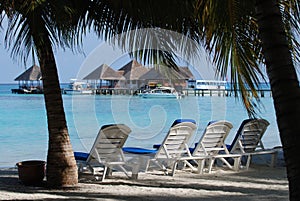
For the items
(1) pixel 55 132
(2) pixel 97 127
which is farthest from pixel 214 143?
(2) pixel 97 127

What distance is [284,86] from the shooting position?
2342mm

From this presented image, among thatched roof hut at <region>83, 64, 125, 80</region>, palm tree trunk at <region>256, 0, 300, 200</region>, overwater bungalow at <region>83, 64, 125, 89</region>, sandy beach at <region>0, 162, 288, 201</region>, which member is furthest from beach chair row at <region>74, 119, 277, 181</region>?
thatched roof hut at <region>83, 64, 125, 80</region>

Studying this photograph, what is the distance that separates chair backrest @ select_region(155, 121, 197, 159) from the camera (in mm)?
6738

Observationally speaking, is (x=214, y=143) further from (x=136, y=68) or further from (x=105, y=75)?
(x=105, y=75)

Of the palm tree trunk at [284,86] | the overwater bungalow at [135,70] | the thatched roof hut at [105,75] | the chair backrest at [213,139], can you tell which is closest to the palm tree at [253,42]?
the palm tree trunk at [284,86]

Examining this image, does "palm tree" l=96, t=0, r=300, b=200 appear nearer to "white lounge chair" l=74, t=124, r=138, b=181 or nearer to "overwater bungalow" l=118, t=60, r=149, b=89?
"white lounge chair" l=74, t=124, r=138, b=181

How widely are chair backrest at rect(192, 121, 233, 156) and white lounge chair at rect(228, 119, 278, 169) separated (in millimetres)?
229

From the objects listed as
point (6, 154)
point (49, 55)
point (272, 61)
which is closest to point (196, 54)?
point (49, 55)

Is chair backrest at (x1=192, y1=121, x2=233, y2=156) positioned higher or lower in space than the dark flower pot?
higher

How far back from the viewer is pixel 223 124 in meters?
7.23

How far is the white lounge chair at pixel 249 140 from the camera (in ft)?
24.1

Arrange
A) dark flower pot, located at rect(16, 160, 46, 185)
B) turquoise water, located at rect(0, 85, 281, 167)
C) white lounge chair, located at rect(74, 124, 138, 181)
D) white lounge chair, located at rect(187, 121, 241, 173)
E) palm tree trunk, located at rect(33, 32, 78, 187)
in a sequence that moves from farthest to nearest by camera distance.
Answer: turquoise water, located at rect(0, 85, 281, 167) → white lounge chair, located at rect(187, 121, 241, 173) → white lounge chair, located at rect(74, 124, 138, 181) → dark flower pot, located at rect(16, 160, 46, 185) → palm tree trunk, located at rect(33, 32, 78, 187)

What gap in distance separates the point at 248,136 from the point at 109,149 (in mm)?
2389

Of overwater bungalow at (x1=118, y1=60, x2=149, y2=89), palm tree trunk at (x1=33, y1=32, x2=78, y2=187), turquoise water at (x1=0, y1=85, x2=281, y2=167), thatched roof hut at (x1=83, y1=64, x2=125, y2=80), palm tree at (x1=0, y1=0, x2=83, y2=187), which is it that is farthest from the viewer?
thatched roof hut at (x1=83, y1=64, x2=125, y2=80)
